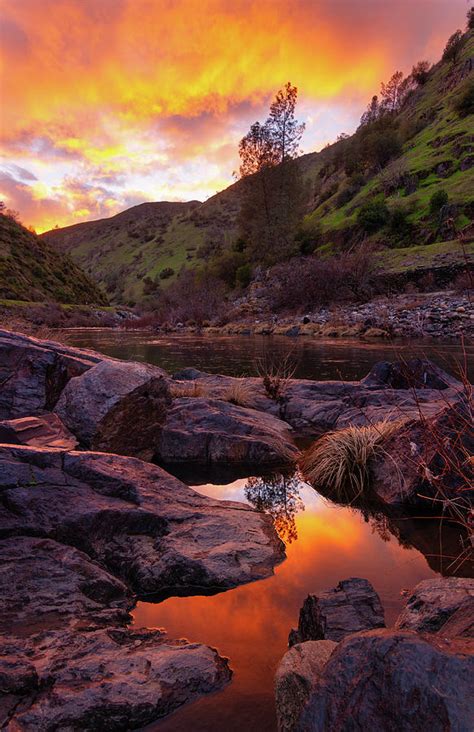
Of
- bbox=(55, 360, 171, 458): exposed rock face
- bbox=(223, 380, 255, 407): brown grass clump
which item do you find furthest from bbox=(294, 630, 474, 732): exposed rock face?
bbox=(223, 380, 255, 407): brown grass clump

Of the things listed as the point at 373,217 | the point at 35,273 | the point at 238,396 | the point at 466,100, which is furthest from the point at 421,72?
the point at 238,396

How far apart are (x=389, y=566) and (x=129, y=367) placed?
14.0ft

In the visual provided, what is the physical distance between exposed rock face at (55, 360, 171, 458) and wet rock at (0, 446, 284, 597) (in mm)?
1344

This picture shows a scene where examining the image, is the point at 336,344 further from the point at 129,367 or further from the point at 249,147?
the point at 249,147

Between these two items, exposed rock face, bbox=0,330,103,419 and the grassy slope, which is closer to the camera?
exposed rock face, bbox=0,330,103,419

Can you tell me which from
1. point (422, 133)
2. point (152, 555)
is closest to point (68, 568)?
point (152, 555)

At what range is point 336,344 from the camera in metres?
23.3

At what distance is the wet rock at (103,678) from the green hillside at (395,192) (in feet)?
53.2

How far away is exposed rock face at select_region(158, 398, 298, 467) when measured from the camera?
719cm

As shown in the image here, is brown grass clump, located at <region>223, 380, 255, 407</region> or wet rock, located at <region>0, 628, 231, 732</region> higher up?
brown grass clump, located at <region>223, 380, 255, 407</region>

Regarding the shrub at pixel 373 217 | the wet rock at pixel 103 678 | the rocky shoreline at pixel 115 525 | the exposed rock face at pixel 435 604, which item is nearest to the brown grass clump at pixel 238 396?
the rocky shoreline at pixel 115 525

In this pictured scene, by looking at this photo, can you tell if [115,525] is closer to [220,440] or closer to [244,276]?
[220,440]

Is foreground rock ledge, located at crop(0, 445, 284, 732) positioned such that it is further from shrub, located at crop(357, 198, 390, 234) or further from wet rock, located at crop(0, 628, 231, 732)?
shrub, located at crop(357, 198, 390, 234)

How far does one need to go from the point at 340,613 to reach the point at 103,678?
4.70ft
